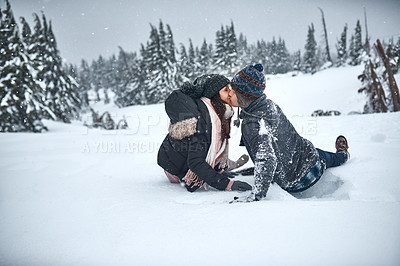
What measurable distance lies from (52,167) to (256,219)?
9.44 feet

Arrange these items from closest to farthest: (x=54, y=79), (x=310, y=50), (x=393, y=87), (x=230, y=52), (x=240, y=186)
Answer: (x=240, y=186) → (x=393, y=87) → (x=54, y=79) → (x=230, y=52) → (x=310, y=50)

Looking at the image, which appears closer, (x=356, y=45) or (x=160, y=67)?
(x=160, y=67)

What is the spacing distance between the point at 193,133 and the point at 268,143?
756 millimetres

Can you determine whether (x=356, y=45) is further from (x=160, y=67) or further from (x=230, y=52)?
(x=160, y=67)

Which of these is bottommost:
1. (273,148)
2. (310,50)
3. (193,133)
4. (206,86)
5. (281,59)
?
(273,148)

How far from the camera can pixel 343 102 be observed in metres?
16.0

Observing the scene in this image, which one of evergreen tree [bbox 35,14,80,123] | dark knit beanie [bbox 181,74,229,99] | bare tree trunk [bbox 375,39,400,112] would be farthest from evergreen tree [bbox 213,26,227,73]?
dark knit beanie [bbox 181,74,229,99]

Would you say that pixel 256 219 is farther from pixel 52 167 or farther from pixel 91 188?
pixel 52 167

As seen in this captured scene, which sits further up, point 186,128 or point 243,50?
point 243,50

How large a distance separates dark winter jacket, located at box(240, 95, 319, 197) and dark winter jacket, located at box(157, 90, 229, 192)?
1.34 ft

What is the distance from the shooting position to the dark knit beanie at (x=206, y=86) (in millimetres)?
2441

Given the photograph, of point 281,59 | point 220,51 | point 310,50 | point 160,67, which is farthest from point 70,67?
point 281,59

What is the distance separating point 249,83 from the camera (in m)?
2.24

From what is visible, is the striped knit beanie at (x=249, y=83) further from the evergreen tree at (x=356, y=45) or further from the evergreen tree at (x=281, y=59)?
the evergreen tree at (x=281, y=59)
